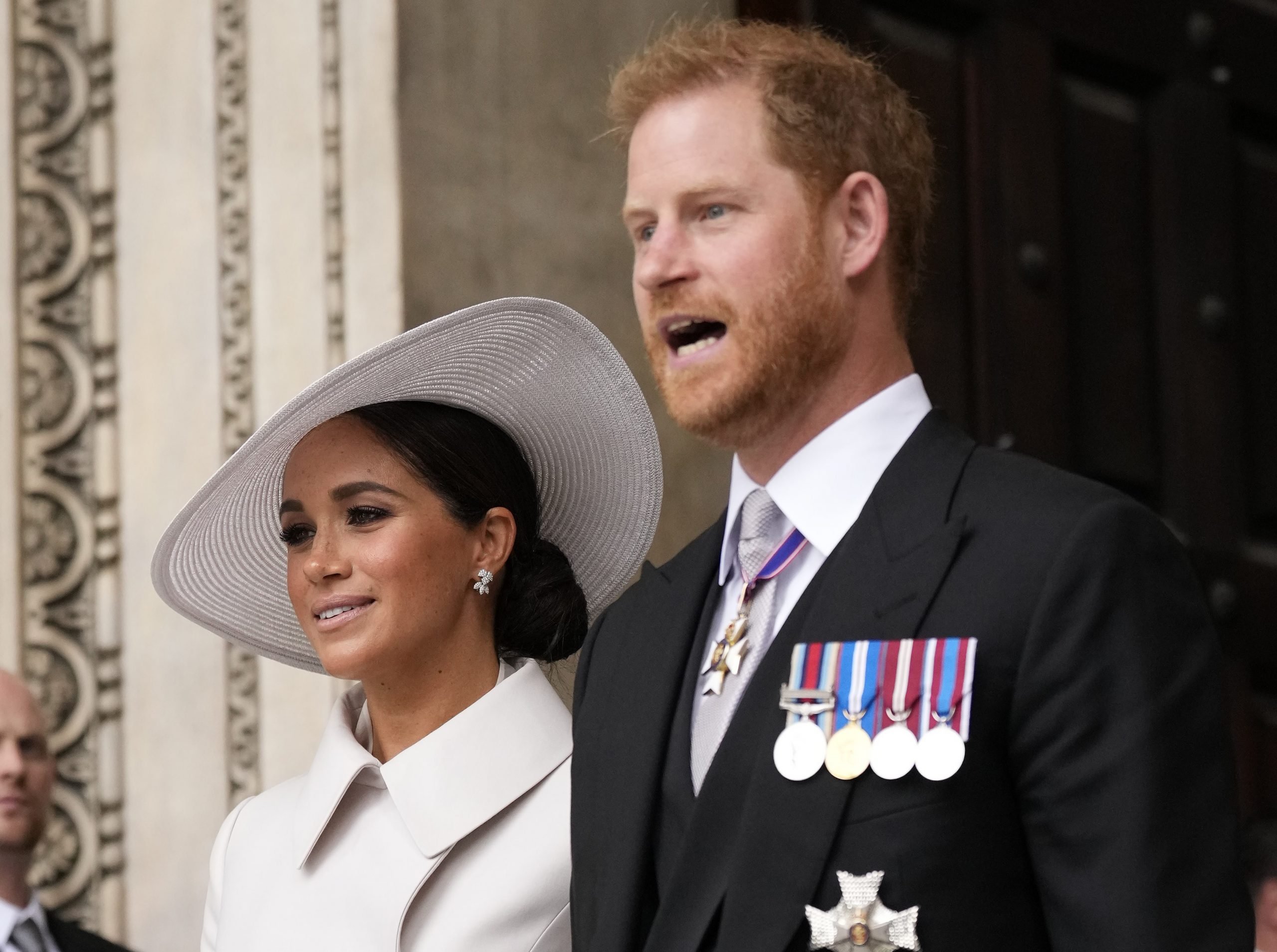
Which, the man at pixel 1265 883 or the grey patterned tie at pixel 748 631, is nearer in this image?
the grey patterned tie at pixel 748 631

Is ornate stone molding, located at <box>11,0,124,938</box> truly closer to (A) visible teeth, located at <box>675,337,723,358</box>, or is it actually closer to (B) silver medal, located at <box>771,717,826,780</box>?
(A) visible teeth, located at <box>675,337,723,358</box>

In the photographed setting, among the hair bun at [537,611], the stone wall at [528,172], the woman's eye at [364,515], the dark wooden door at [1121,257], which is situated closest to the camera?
the woman's eye at [364,515]

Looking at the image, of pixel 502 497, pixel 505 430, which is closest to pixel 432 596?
pixel 502 497

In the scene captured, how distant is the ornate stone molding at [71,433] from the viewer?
3.54 metres

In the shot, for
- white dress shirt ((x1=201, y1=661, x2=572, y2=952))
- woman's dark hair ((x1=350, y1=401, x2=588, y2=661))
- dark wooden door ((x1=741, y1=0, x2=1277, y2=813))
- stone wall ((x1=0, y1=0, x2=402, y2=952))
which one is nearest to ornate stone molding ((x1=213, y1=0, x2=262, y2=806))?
stone wall ((x1=0, y1=0, x2=402, y2=952))

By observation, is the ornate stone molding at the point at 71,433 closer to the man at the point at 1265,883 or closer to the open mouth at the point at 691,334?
the open mouth at the point at 691,334

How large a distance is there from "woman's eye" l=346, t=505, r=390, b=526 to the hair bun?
26 centimetres

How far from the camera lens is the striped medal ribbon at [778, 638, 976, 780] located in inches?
69.9

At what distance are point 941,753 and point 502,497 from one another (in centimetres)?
121

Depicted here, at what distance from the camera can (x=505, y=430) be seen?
2924 mm

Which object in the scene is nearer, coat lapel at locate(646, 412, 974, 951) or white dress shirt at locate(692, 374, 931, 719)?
coat lapel at locate(646, 412, 974, 951)

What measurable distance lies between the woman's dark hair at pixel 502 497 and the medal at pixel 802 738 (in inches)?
38.9

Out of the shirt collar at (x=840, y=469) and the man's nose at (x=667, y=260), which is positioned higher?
the man's nose at (x=667, y=260)

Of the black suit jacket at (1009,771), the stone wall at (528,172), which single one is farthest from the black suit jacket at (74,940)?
the black suit jacket at (1009,771)
